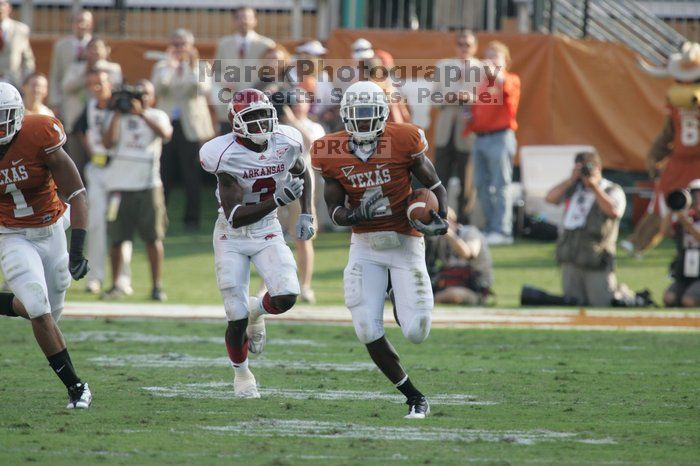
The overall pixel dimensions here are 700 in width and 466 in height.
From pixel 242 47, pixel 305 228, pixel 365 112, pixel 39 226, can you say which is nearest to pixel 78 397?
pixel 39 226

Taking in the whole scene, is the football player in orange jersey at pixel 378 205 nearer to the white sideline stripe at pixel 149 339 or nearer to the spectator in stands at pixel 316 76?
the white sideline stripe at pixel 149 339

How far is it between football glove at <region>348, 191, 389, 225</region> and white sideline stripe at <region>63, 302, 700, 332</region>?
3677mm

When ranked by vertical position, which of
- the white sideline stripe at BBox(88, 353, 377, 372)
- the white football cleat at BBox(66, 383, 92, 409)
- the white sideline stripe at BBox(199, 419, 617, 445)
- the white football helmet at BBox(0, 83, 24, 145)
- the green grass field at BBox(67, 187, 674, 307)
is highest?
the white football helmet at BBox(0, 83, 24, 145)

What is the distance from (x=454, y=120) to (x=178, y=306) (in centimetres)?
404

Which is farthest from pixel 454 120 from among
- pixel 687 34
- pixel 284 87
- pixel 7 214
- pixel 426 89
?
pixel 7 214

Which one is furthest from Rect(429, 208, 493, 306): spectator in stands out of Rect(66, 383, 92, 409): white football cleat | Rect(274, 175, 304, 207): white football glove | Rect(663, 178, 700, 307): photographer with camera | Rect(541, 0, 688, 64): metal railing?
Rect(66, 383, 92, 409): white football cleat

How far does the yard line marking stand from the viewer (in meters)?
6.89

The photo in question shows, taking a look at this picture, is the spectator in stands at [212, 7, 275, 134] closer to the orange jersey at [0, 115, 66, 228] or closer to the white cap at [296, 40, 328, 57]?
the white cap at [296, 40, 328, 57]

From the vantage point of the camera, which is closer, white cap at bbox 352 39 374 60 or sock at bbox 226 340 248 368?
sock at bbox 226 340 248 368

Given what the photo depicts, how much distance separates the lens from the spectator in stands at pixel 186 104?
14.2 meters

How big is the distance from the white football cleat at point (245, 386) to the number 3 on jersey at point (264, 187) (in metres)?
0.94

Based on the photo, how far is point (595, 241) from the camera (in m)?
11.5

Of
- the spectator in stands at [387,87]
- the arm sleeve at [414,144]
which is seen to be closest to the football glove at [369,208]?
the arm sleeve at [414,144]

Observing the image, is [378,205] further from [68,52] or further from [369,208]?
[68,52]
